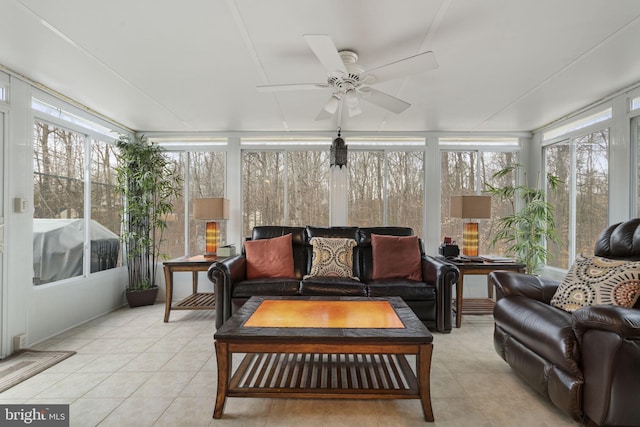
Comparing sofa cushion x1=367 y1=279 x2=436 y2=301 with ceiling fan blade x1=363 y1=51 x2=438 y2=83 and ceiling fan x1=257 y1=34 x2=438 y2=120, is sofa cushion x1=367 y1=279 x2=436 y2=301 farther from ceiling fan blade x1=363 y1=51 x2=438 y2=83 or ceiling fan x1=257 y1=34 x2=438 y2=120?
ceiling fan blade x1=363 y1=51 x2=438 y2=83

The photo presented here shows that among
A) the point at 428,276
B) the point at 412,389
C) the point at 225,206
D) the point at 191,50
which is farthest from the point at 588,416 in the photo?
the point at 225,206

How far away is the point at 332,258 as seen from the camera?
3562 millimetres

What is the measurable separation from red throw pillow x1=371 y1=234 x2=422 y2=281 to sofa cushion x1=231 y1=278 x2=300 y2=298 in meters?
0.92

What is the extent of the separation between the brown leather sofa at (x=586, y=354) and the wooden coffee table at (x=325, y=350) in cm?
68

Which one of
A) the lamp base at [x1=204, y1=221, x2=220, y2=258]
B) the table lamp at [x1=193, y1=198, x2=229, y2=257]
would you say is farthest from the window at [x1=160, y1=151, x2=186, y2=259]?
the table lamp at [x1=193, y1=198, x2=229, y2=257]

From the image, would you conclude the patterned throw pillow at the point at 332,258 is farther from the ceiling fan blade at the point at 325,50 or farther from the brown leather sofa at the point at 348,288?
the ceiling fan blade at the point at 325,50

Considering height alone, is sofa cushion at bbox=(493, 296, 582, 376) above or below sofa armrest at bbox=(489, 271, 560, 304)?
below

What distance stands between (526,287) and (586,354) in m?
0.79

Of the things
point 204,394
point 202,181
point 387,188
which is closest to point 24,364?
point 204,394

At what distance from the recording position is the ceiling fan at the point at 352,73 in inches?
75.6

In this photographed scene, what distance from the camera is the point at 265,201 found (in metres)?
4.77

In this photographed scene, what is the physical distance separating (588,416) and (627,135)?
285 centimetres

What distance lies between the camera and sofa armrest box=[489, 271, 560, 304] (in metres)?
2.35

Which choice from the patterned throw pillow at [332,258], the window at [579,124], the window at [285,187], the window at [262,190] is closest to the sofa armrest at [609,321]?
the patterned throw pillow at [332,258]
